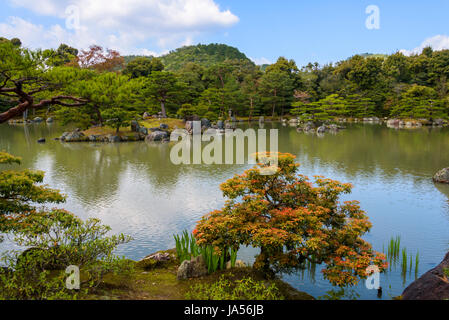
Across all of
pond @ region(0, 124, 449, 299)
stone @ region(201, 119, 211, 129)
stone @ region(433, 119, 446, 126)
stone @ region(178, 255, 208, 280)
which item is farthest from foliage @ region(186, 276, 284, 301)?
stone @ region(433, 119, 446, 126)

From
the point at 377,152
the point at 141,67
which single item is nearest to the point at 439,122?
the point at 377,152

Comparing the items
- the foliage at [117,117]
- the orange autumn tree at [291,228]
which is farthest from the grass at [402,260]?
the foliage at [117,117]

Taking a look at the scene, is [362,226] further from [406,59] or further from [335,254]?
[406,59]

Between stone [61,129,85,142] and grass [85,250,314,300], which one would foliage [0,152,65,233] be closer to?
grass [85,250,314,300]

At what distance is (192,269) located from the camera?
6.04 meters

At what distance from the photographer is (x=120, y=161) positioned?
64.6ft

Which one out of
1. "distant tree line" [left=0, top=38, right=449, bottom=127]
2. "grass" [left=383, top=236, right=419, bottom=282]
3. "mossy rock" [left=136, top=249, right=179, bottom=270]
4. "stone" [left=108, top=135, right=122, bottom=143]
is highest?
"distant tree line" [left=0, top=38, right=449, bottom=127]

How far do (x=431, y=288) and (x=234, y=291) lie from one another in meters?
3.07

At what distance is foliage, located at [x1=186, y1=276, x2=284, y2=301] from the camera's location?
504 centimetres

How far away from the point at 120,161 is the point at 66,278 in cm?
1557

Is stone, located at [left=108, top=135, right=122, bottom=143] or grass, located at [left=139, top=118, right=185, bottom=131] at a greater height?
grass, located at [left=139, top=118, right=185, bottom=131]

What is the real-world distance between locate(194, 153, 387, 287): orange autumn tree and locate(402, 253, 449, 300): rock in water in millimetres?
562

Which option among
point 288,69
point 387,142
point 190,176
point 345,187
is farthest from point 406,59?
point 345,187

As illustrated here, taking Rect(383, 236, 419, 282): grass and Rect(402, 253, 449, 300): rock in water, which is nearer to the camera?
Rect(402, 253, 449, 300): rock in water
